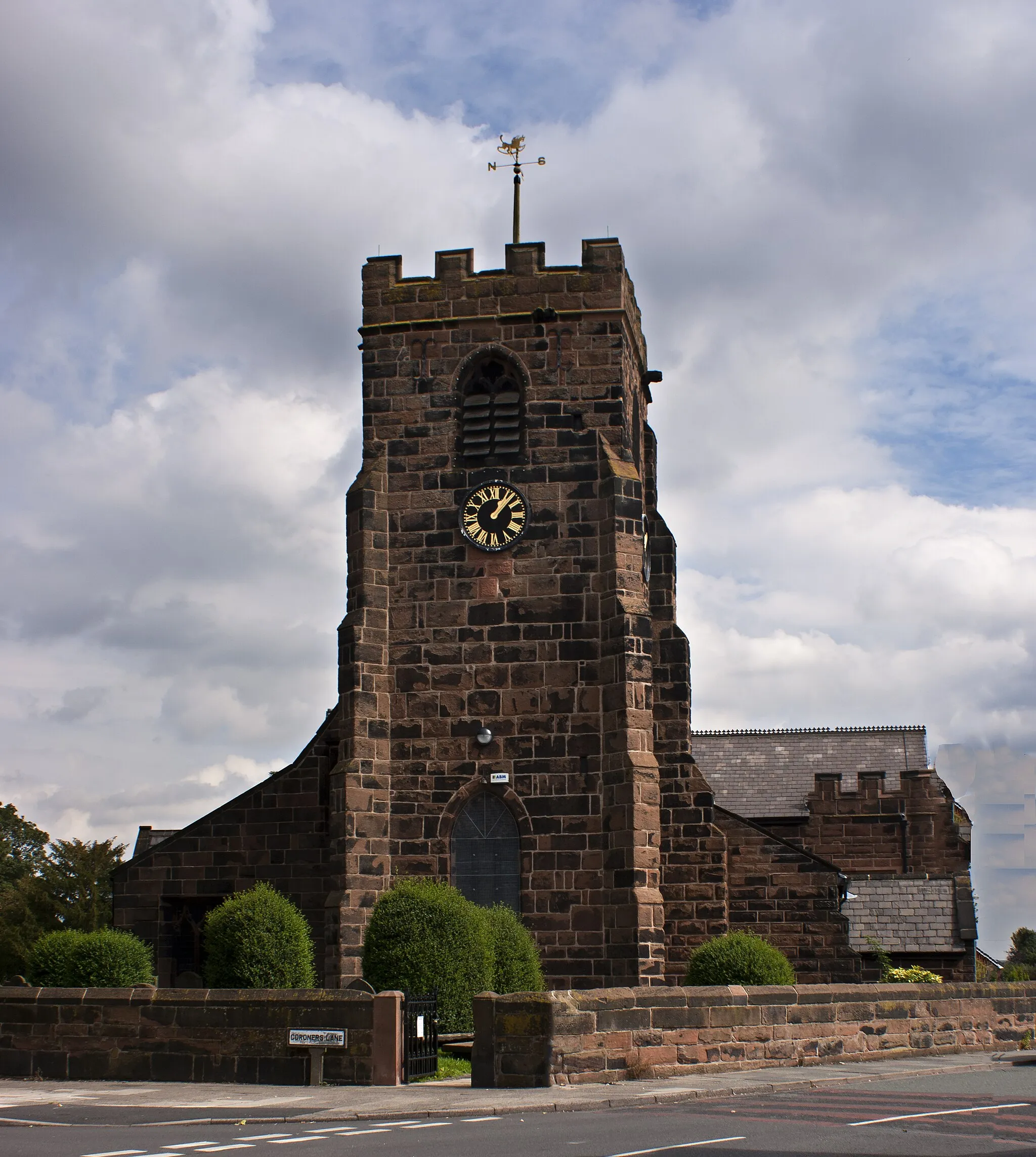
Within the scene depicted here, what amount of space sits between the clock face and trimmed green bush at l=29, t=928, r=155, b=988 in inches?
353

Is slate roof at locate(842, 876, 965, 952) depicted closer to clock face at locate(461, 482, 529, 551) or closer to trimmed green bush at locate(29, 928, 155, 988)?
clock face at locate(461, 482, 529, 551)

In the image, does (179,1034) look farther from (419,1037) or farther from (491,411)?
(491,411)

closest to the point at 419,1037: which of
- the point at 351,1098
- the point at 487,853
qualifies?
the point at 351,1098

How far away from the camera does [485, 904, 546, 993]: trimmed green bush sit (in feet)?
66.2

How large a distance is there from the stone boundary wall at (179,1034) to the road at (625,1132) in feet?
8.01

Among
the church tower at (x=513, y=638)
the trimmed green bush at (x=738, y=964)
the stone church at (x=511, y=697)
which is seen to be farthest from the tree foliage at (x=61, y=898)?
the trimmed green bush at (x=738, y=964)

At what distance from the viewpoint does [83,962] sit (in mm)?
18922

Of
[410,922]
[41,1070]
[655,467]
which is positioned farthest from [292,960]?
[655,467]

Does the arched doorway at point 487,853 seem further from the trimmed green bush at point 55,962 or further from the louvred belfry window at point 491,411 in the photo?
the trimmed green bush at point 55,962

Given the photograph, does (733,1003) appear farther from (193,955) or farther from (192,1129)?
(193,955)

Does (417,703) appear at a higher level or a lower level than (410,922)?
higher

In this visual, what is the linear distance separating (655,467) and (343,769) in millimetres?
9525

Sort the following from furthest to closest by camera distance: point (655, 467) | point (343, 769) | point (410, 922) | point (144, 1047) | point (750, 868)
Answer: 1. point (655, 467)
2. point (750, 868)
3. point (343, 769)
4. point (410, 922)
5. point (144, 1047)

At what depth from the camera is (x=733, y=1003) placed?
1745 cm
